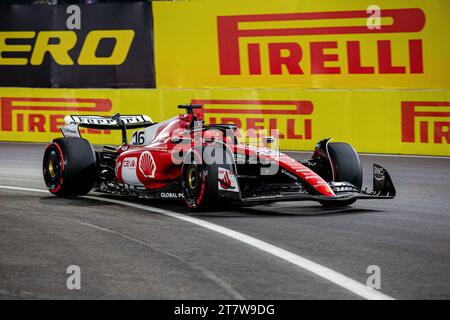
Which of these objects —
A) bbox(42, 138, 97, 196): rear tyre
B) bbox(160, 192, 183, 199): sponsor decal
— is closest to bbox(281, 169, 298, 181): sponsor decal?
bbox(160, 192, 183, 199): sponsor decal

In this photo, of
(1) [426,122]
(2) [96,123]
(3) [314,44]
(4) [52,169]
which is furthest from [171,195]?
(3) [314,44]

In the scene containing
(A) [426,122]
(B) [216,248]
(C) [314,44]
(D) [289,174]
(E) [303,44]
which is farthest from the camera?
(E) [303,44]

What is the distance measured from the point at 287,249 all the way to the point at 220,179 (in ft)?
6.66

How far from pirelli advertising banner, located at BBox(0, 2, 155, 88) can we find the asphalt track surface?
7523 millimetres

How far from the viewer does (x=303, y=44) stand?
17.2 metres

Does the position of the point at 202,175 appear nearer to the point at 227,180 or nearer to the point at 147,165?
the point at 227,180

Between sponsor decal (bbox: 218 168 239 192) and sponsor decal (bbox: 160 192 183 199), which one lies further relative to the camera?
sponsor decal (bbox: 160 192 183 199)

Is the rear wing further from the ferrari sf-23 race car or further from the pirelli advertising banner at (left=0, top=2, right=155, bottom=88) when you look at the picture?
the pirelli advertising banner at (left=0, top=2, right=155, bottom=88)

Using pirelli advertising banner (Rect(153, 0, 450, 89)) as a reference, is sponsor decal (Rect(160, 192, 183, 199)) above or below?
below

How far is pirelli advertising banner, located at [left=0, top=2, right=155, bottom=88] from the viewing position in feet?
62.2

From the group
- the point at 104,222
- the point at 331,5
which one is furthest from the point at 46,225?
the point at 331,5

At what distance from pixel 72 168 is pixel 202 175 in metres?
2.29

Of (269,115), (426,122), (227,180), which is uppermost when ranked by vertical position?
(269,115)
